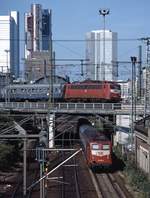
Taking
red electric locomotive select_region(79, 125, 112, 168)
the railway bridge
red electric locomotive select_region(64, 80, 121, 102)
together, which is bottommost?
red electric locomotive select_region(79, 125, 112, 168)

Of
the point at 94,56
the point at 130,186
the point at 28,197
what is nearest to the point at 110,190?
the point at 130,186

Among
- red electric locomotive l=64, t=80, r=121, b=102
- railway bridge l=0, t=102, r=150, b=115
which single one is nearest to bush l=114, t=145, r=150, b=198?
railway bridge l=0, t=102, r=150, b=115

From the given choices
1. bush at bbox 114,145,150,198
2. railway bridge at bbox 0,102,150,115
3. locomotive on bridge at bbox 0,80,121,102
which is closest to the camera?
bush at bbox 114,145,150,198

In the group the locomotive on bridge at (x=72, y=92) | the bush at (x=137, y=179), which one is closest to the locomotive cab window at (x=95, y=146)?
the bush at (x=137, y=179)

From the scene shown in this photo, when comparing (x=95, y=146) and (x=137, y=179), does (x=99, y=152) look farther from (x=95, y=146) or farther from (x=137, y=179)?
(x=137, y=179)

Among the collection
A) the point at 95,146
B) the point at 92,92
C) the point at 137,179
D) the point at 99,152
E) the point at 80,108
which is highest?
the point at 92,92

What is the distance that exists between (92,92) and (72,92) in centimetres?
259

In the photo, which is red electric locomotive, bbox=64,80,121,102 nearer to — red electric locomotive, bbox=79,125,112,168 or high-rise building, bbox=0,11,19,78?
high-rise building, bbox=0,11,19,78

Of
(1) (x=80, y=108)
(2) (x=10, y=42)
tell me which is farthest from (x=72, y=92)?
(2) (x=10, y=42)

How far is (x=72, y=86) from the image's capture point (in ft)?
205

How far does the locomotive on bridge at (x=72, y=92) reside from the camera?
60759 millimetres

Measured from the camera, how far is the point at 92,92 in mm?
61219

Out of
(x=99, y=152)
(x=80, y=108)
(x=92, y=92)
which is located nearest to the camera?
(x=99, y=152)

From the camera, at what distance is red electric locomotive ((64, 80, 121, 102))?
199ft
